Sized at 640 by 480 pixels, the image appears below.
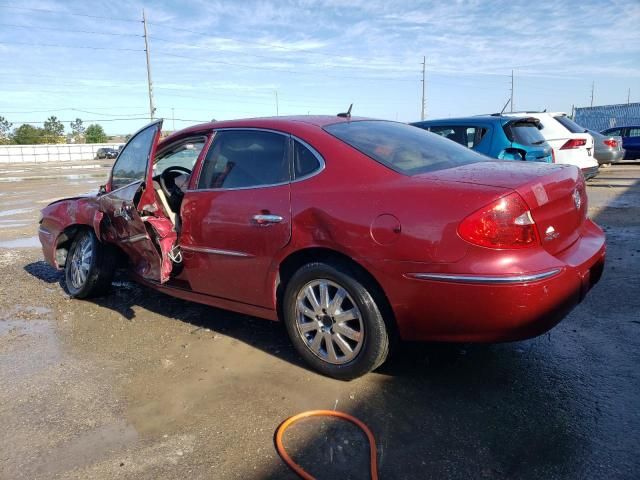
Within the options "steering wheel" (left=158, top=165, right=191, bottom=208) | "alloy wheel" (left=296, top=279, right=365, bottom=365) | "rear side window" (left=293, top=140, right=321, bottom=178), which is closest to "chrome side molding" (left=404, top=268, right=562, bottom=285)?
"alloy wheel" (left=296, top=279, right=365, bottom=365)

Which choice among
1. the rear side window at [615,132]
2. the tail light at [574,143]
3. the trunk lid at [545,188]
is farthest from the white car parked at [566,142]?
the rear side window at [615,132]

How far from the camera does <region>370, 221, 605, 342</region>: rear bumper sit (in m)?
2.66

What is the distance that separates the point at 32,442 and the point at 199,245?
164 cm

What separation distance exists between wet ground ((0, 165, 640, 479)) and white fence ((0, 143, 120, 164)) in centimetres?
6004

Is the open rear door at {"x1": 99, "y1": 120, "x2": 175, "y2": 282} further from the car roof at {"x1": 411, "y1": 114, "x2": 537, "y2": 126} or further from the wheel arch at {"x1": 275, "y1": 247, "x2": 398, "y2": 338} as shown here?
the car roof at {"x1": 411, "y1": 114, "x2": 537, "y2": 126}

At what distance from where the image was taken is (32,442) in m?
2.79

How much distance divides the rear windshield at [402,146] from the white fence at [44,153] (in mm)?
60850

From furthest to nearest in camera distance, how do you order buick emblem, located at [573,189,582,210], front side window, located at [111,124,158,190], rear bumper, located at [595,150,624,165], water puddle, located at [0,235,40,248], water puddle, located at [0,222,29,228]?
rear bumper, located at [595,150,624,165] < water puddle, located at [0,222,29,228] < water puddle, located at [0,235,40,248] < front side window, located at [111,124,158,190] < buick emblem, located at [573,189,582,210]

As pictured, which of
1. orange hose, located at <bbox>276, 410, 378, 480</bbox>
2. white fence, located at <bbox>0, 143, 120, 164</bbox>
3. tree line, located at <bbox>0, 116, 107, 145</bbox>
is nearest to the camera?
orange hose, located at <bbox>276, 410, 378, 480</bbox>

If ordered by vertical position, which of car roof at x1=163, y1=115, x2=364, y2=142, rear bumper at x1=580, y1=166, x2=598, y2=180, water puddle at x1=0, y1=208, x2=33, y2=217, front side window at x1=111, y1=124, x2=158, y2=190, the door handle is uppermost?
car roof at x1=163, y1=115, x2=364, y2=142

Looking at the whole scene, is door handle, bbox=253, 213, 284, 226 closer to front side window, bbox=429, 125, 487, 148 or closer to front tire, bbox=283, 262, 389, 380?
front tire, bbox=283, 262, 389, 380

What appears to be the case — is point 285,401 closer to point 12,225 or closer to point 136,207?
point 136,207

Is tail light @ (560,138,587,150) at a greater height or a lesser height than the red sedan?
greater

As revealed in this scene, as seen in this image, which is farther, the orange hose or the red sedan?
the red sedan
